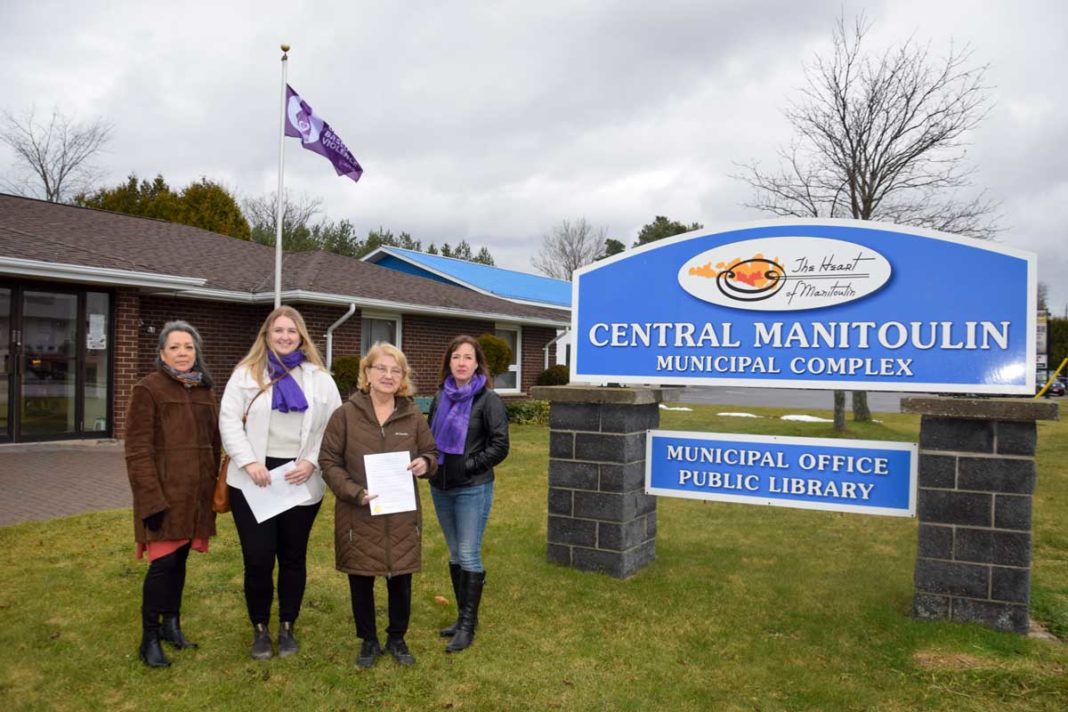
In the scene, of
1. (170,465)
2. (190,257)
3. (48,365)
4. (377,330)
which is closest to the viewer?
(170,465)

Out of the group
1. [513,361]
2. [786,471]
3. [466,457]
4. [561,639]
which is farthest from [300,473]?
[513,361]

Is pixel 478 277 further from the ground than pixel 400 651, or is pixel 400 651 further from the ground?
pixel 478 277

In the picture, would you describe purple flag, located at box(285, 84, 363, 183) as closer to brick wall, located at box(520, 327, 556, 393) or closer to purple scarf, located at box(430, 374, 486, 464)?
brick wall, located at box(520, 327, 556, 393)

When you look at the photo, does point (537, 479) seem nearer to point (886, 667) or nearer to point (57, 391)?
point (886, 667)

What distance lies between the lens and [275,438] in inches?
146

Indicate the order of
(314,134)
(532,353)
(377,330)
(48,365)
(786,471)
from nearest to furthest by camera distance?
(786,471)
(48,365)
(314,134)
(377,330)
(532,353)

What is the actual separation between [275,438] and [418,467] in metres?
0.70

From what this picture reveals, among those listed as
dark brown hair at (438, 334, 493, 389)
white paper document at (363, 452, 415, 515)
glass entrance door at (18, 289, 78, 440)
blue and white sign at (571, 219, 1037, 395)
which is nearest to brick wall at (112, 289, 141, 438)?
glass entrance door at (18, 289, 78, 440)

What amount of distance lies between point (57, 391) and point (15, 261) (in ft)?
7.11

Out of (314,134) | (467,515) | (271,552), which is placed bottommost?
(271,552)

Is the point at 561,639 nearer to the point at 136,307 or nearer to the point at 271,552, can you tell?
the point at 271,552

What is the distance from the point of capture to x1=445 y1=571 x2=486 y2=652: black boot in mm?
4086

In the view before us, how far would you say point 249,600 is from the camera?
3816 mm

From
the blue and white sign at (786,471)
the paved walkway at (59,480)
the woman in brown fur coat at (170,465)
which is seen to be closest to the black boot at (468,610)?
the woman in brown fur coat at (170,465)
